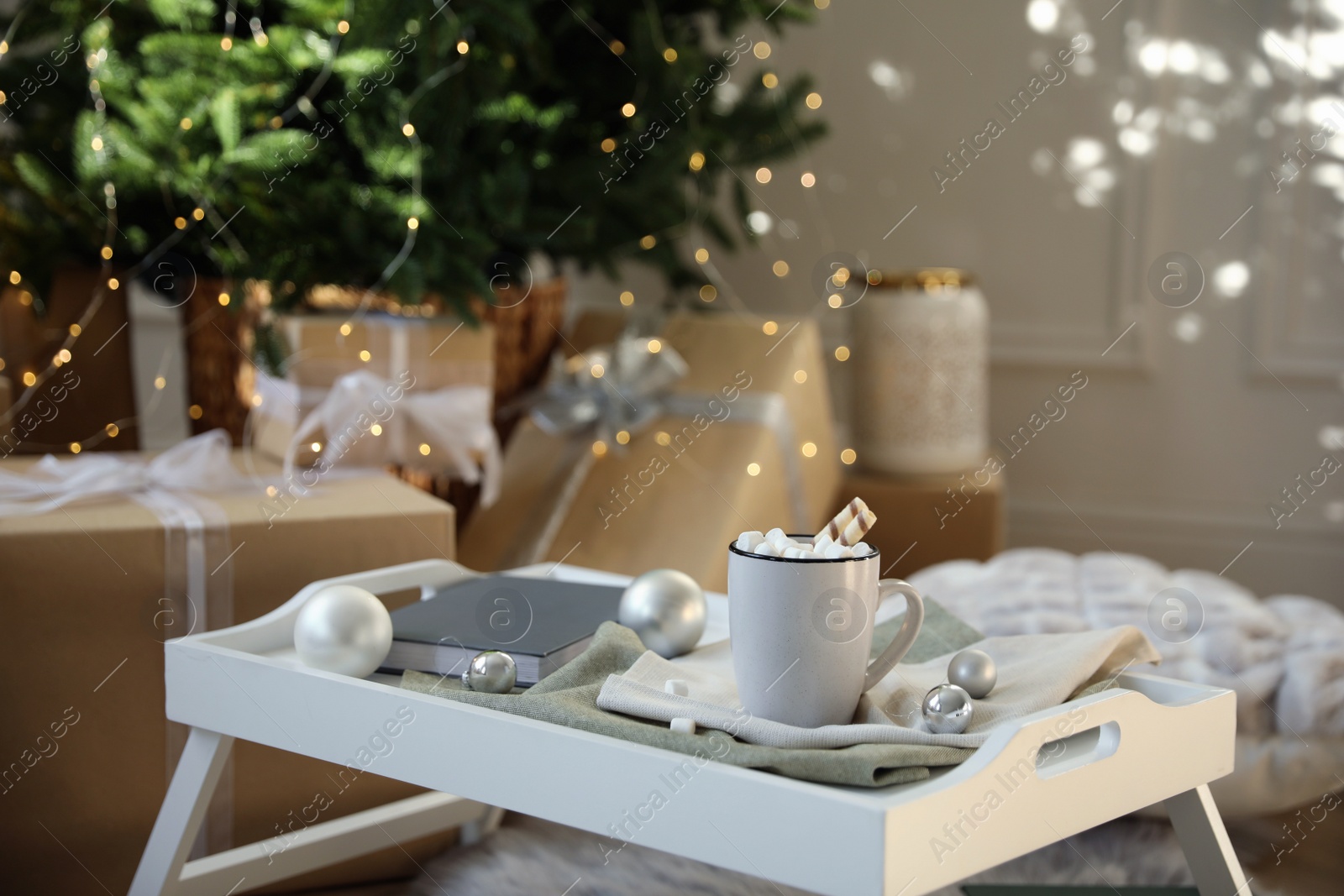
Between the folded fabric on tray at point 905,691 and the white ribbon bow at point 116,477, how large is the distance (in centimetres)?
54

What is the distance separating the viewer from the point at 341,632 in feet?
2.47

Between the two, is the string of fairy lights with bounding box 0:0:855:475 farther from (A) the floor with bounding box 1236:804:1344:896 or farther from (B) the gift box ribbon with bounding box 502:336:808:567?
(A) the floor with bounding box 1236:804:1344:896

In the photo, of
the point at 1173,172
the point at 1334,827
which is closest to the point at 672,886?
the point at 1334,827

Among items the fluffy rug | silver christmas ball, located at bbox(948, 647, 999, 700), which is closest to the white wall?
the fluffy rug

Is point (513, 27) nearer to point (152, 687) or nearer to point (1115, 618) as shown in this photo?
point (152, 687)

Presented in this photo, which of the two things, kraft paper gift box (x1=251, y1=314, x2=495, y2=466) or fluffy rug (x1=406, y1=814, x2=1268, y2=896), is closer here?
fluffy rug (x1=406, y1=814, x2=1268, y2=896)

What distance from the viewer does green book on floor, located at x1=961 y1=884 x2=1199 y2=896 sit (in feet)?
3.35

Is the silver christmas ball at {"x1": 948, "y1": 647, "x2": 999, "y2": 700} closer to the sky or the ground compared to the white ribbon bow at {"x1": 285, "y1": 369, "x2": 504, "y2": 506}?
closer to the ground

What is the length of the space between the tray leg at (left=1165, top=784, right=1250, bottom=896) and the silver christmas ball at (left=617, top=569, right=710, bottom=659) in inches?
13.4

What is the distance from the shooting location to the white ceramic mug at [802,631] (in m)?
0.65

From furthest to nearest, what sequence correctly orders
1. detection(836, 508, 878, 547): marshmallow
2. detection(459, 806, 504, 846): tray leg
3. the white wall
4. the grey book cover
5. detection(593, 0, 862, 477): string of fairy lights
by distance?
1. the white wall
2. detection(593, 0, 862, 477): string of fairy lights
3. detection(459, 806, 504, 846): tray leg
4. the grey book cover
5. detection(836, 508, 878, 547): marshmallow

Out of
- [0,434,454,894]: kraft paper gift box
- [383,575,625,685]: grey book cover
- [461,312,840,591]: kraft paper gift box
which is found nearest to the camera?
[383,575,625,685]: grey book cover

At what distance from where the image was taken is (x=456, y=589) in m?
0.94

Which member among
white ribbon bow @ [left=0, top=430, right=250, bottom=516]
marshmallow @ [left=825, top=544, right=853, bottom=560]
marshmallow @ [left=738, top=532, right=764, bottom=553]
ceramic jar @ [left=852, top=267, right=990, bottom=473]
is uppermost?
ceramic jar @ [left=852, top=267, right=990, bottom=473]
